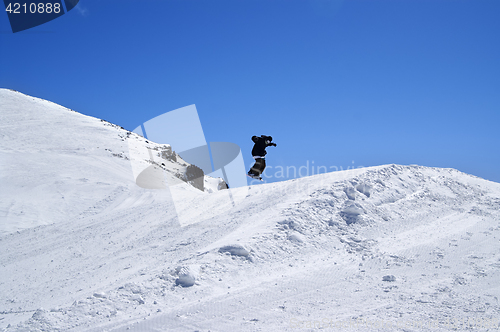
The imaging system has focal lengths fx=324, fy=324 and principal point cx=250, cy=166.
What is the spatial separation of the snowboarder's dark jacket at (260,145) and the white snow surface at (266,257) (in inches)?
101

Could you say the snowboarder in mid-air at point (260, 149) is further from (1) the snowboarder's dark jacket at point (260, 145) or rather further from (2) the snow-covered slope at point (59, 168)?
(2) the snow-covered slope at point (59, 168)

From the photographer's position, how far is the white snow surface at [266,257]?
5895 millimetres

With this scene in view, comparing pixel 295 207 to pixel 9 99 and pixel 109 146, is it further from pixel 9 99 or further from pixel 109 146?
pixel 9 99

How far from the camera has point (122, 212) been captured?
1427 cm

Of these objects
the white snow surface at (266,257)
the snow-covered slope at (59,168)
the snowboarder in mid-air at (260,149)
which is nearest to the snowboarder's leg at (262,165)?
the snowboarder in mid-air at (260,149)

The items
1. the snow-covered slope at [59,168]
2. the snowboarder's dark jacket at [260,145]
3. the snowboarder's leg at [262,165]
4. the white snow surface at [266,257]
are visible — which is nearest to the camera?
the white snow surface at [266,257]

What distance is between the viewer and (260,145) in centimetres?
744

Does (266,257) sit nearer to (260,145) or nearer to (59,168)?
(260,145)

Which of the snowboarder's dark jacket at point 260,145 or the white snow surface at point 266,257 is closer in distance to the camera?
the white snow surface at point 266,257

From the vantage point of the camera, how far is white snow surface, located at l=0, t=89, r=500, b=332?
589 centimetres

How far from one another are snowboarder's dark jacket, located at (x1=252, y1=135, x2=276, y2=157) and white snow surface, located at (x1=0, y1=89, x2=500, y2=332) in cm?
257

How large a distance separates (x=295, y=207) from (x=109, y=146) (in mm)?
22910

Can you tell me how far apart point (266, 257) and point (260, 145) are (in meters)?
2.95

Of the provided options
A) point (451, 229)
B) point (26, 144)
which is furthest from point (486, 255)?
point (26, 144)
